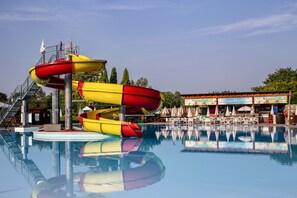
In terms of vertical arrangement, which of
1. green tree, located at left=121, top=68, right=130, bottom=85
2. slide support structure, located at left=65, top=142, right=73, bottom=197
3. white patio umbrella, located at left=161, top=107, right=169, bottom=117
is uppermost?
green tree, located at left=121, top=68, right=130, bottom=85

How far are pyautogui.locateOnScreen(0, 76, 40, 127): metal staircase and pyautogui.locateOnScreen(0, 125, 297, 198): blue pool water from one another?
997 cm

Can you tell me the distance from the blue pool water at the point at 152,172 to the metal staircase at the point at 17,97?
997 cm

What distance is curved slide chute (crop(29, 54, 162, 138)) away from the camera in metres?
16.6

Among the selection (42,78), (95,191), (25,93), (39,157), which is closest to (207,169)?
(95,191)

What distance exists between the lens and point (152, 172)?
28.4ft

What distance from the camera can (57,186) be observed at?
7.27 m

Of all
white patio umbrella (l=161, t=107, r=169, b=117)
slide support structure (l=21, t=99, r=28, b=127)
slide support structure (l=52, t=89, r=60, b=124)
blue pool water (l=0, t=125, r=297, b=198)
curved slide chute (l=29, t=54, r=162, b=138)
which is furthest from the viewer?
white patio umbrella (l=161, t=107, r=169, b=117)

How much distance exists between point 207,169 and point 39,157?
5.74 meters

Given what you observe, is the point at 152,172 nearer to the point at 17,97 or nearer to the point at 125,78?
the point at 17,97

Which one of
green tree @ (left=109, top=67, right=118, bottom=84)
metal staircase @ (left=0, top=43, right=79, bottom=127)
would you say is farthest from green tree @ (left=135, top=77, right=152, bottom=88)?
metal staircase @ (left=0, top=43, right=79, bottom=127)

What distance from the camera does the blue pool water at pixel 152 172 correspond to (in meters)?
6.73

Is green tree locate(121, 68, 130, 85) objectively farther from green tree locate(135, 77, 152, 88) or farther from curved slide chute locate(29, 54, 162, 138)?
curved slide chute locate(29, 54, 162, 138)

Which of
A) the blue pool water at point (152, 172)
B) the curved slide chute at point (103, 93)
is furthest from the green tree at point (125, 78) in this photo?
the blue pool water at point (152, 172)

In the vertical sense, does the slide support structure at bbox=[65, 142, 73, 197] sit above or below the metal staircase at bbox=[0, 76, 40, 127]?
below
